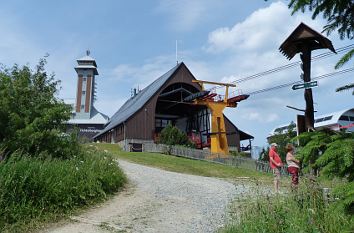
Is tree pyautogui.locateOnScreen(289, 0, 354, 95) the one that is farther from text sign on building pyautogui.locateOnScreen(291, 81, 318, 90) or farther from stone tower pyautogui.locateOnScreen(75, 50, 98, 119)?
stone tower pyautogui.locateOnScreen(75, 50, 98, 119)

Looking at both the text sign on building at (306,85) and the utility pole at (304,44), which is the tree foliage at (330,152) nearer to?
the text sign on building at (306,85)

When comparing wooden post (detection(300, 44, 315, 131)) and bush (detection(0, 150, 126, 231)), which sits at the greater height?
wooden post (detection(300, 44, 315, 131))

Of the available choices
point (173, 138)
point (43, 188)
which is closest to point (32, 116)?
point (43, 188)

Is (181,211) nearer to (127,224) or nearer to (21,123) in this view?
(127,224)

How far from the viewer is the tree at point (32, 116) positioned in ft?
37.1

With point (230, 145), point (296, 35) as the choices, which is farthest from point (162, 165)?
point (230, 145)

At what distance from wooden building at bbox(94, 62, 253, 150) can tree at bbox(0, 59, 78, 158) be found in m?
27.5

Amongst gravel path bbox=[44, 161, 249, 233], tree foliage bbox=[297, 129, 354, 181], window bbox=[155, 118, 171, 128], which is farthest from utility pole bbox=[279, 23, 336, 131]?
window bbox=[155, 118, 171, 128]

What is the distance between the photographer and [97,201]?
9.68 metres

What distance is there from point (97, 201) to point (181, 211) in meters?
2.20

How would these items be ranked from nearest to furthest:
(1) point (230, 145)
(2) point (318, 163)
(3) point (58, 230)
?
1. (2) point (318, 163)
2. (3) point (58, 230)
3. (1) point (230, 145)

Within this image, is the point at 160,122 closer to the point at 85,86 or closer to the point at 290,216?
the point at 85,86

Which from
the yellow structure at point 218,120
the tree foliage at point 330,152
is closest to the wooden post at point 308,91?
the tree foliage at point 330,152

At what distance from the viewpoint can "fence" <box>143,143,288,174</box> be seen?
27.6m
